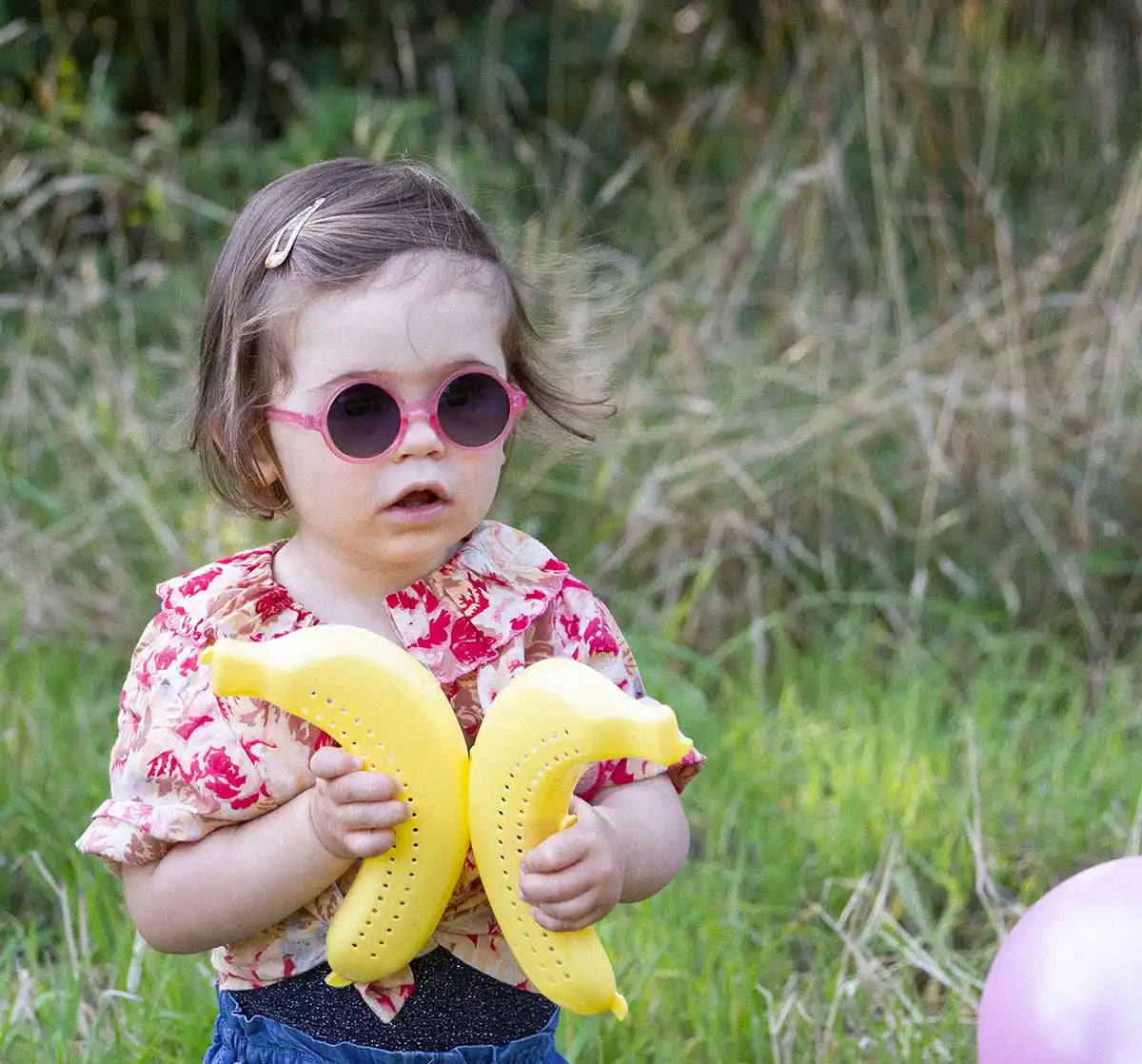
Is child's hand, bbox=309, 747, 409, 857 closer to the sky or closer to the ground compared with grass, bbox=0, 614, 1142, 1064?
closer to the sky

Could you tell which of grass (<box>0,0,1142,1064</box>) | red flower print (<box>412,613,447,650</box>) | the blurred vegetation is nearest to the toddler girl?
red flower print (<box>412,613,447,650</box>)

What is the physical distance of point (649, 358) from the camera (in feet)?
12.6

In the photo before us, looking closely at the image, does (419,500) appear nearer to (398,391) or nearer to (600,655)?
(398,391)

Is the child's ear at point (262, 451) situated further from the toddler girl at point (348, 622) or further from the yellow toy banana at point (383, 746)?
the yellow toy banana at point (383, 746)

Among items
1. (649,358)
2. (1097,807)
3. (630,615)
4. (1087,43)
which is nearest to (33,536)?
(630,615)

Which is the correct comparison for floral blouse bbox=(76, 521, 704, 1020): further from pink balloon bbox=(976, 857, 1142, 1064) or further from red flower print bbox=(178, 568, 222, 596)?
pink balloon bbox=(976, 857, 1142, 1064)

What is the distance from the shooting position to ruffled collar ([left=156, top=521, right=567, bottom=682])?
4.99 feet

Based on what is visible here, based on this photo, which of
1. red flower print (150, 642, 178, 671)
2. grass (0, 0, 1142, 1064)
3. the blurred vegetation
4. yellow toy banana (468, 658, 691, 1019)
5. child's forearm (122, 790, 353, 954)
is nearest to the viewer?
yellow toy banana (468, 658, 691, 1019)

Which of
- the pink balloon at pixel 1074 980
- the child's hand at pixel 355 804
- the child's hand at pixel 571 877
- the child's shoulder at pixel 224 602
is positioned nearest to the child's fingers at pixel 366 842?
the child's hand at pixel 355 804

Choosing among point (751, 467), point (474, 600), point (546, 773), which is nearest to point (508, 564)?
point (474, 600)

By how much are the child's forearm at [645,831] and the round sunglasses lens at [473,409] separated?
36 centimetres

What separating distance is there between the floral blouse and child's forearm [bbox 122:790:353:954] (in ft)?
0.07

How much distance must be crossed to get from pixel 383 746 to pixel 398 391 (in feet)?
1.00

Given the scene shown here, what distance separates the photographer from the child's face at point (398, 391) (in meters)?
1.43
